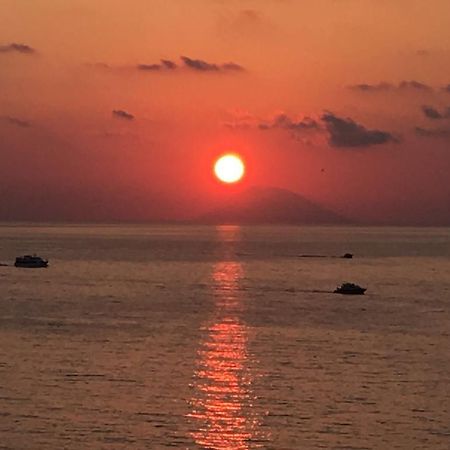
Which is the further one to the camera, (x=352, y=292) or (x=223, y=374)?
(x=352, y=292)

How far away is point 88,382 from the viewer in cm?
6894

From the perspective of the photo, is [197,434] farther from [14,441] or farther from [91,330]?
[91,330]

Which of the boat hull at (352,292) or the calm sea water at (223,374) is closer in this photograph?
the calm sea water at (223,374)

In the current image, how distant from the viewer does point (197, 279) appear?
193 meters

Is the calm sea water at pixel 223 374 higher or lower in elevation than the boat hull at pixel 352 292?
lower

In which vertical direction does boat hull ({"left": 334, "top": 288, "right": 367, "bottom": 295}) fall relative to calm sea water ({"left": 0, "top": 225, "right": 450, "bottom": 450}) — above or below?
above

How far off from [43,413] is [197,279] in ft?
439

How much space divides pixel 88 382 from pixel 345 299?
79.0 meters

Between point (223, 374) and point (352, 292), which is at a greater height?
point (352, 292)

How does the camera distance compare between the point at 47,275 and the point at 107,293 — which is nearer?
the point at 107,293

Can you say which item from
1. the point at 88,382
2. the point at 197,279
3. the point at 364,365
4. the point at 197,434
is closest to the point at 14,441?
the point at 197,434

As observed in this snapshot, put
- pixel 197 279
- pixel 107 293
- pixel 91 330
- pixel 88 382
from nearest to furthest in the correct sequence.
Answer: pixel 88 382, pixel 91 330, pixel 107 293, pixel 197 279

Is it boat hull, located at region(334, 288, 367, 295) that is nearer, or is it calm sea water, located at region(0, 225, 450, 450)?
calm sea water, located at region(0, 225, 450, 450)

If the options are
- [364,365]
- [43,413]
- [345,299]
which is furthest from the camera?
[345,299]
